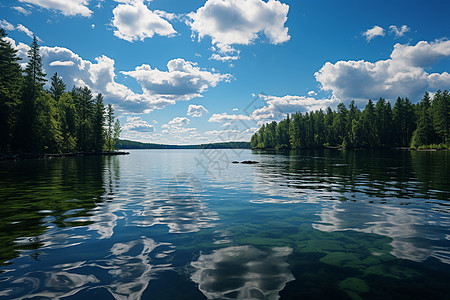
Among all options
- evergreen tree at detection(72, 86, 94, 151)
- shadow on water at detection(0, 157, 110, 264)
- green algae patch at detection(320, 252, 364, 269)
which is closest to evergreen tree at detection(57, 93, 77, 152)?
evergreen tree at detection(72, 86, 94, 151)

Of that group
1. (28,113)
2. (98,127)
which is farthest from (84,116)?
(28,113)

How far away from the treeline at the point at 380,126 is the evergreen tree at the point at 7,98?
150125 millimetres

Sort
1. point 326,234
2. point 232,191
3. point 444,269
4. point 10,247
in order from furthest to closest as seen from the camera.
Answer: point 232,191 → point 326,234 → point 10,247 → point 444,269

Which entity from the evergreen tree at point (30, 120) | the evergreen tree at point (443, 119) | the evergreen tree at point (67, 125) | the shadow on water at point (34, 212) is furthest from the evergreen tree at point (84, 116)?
the evergreen tree at point (443, 119)

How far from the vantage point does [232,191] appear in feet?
60.5

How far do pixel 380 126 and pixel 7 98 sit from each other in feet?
538

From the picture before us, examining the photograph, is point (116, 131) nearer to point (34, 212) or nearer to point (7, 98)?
point (7, 98)

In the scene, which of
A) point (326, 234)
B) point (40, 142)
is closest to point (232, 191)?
point (326, 234)

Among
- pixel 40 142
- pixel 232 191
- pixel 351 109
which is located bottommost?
pixel 232 191

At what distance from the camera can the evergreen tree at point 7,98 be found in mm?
53750

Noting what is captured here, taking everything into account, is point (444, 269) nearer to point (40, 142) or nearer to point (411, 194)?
point (411, 194)

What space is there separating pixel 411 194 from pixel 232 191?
12022 mm

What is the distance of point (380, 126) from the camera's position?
141m

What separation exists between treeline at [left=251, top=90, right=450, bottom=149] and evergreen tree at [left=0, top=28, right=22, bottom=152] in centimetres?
15012
